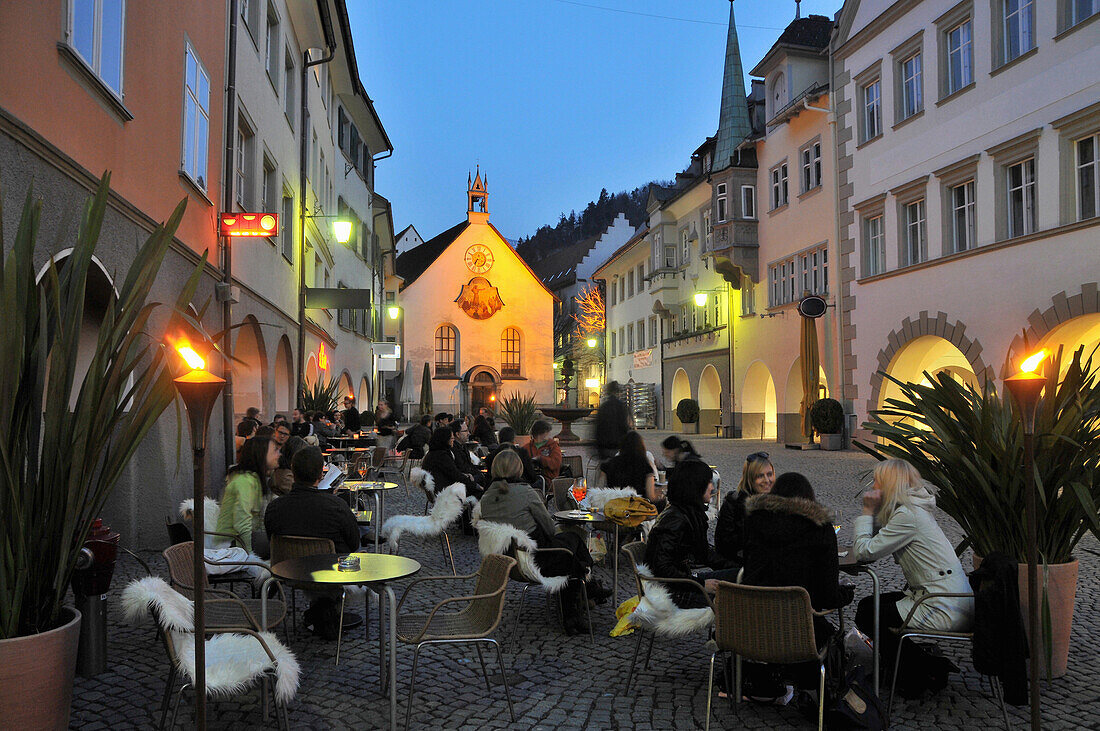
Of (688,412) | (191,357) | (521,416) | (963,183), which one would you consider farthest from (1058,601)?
(688,412)

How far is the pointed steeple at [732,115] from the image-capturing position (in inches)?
1142

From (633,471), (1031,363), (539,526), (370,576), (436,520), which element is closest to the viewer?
(1031,363)

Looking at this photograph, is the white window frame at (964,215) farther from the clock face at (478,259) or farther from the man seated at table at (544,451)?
the clock face at (478,259)

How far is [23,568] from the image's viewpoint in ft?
10.3

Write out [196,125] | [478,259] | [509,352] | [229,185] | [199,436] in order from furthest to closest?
[509,352]
[478,259]
[229,185]
[196,125]
[199,436]

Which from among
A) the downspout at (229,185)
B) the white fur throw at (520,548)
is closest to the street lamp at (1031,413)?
the white fur throw at (520,548)

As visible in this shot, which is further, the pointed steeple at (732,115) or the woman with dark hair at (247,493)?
the pointed steeple at (732,115)

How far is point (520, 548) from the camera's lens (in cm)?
579

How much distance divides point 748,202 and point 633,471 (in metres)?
21.5

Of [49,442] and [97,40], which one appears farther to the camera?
[97,40]

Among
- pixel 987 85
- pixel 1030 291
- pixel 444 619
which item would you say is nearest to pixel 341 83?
pixel 987 85

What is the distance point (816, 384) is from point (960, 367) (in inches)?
149

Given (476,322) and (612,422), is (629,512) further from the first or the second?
(476,322)

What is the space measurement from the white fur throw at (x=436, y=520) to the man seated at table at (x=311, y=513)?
157 centimetres
